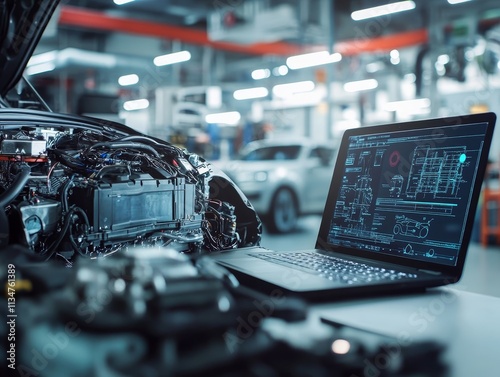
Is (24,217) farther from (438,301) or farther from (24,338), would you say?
(438,301)

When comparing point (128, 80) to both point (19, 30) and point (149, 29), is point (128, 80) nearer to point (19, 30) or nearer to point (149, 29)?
point (149, 29)

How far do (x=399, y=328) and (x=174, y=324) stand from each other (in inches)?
14.1

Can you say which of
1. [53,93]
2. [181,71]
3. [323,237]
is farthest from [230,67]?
[323,237]

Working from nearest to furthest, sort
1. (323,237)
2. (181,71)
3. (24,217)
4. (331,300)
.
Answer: (331,300), (24,217), (323,237), (181,71)

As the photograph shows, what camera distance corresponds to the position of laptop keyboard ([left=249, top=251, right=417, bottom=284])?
969 mm

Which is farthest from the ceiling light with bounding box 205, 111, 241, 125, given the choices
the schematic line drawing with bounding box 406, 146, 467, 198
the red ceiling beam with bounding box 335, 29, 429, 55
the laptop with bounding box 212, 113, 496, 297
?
the schematic line drawing with bounding box 406, 146, 467, 198

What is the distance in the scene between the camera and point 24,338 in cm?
60

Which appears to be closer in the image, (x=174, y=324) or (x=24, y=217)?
(x=174, y=324)

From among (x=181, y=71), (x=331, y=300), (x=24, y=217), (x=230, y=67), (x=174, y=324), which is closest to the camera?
(x=174, y=324)

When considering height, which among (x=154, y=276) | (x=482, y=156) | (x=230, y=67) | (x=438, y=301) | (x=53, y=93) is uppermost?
(x=230, y=67)

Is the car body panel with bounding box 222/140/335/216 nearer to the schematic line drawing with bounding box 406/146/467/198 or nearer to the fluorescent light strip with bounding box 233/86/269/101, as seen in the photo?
the schematic line drawing with bounding box 406/146/467/198

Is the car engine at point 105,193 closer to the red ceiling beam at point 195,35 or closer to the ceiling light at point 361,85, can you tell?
the red ceiling beam at point 195,35

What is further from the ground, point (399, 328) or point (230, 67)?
point (230, 67)

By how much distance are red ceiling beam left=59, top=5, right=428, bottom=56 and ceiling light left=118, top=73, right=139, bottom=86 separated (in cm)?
306
